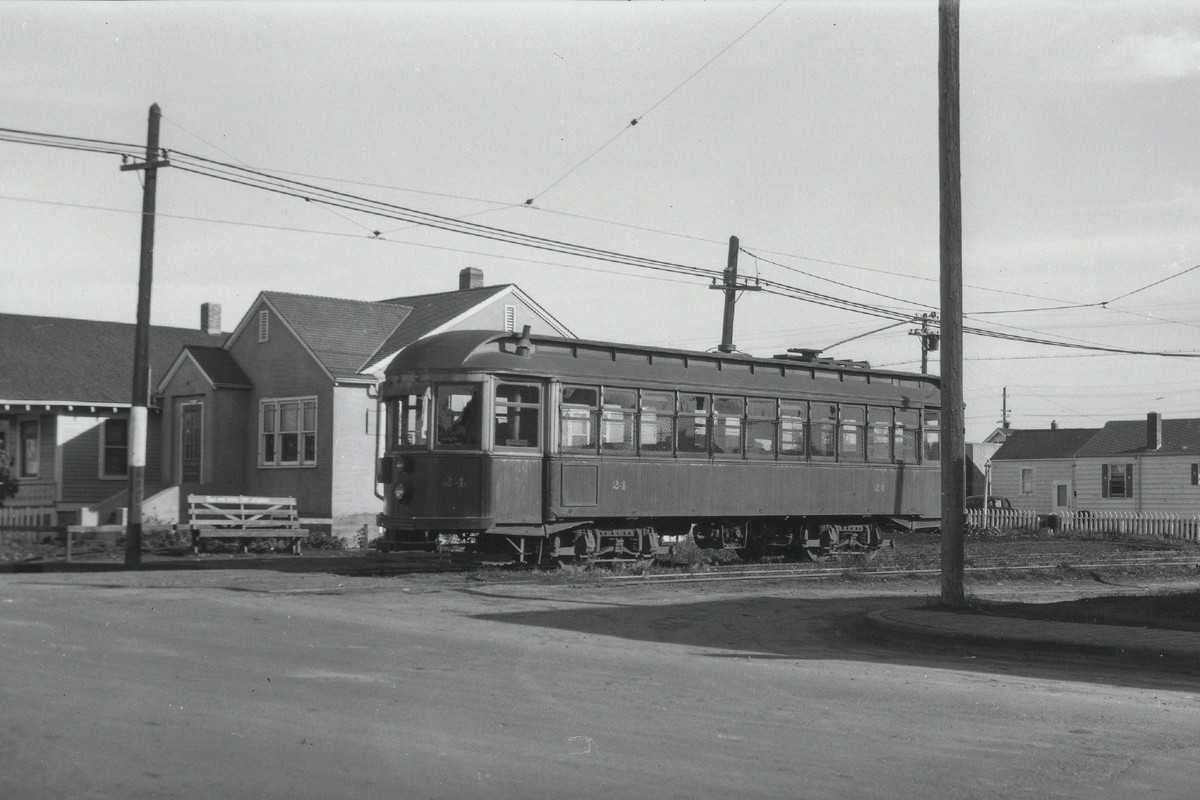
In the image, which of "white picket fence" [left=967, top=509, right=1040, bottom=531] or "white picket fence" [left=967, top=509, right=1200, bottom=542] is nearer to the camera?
"white picket fence" [left=967, top=509, right=1200, bottom=542]

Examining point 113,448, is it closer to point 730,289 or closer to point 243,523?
point 243,523

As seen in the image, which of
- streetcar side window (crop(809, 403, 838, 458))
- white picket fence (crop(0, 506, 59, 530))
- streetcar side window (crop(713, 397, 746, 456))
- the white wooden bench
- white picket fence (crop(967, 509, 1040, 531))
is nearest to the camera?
streetcar side window (crop(713, 397, 746, 456))

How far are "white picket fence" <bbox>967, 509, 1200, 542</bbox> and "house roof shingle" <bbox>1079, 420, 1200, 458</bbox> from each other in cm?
1421

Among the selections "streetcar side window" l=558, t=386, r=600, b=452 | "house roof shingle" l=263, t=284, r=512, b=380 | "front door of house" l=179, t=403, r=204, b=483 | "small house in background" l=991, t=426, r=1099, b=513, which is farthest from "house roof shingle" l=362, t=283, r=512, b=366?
"small house in background" l=991, t=426, r=1099, b=513

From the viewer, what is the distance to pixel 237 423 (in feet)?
114

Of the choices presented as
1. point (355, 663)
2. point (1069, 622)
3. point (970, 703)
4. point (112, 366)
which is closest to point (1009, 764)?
point (970, 703)

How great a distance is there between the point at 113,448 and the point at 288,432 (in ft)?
20.1

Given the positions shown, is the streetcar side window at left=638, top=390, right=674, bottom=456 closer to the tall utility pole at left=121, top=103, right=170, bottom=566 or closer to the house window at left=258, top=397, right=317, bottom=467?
the tall utility pole at left=121, top=103, right=170, bottom=566

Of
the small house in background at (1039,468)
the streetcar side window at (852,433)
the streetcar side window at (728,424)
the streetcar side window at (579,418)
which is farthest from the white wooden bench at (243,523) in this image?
the small house in background at (1039,468)

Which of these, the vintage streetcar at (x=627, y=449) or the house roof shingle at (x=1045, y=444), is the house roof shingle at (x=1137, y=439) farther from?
the vintage streetcar at (x=627, y=449)

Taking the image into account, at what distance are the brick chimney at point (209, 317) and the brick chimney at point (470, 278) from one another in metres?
9.18

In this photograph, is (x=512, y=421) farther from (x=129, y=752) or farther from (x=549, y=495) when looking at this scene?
(x=129, y=752)

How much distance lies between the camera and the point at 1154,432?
202 ft

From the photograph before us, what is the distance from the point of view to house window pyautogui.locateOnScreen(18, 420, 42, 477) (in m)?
36.4
